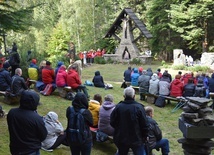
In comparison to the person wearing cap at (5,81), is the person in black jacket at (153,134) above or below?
below

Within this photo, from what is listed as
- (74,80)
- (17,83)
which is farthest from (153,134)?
(74,80)

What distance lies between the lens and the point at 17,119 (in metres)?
4.33

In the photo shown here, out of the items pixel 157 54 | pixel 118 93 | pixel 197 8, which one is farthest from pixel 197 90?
pixel 157 54

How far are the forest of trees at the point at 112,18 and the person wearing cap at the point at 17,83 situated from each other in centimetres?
1171

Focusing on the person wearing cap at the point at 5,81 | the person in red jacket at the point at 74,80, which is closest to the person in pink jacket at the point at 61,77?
the person in red jacket at the point at 74,80

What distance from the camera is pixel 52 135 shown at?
6695 mm

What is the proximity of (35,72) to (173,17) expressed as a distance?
20069 millimetres

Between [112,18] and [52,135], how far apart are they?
31.7 m

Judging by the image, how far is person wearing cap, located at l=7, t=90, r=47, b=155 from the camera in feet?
14.1

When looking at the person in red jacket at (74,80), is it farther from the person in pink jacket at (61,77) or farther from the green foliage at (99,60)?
the green foliage at (99,60)

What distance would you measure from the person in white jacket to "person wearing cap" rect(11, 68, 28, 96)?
3.24m

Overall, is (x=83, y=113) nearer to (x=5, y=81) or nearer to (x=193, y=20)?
(x=5, y=81)

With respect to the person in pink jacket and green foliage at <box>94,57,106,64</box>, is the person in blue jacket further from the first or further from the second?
green foliage at <box>94,57,106,64</box>

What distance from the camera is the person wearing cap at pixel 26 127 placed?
4.30 m
